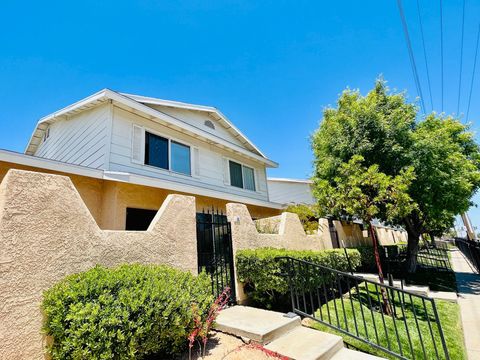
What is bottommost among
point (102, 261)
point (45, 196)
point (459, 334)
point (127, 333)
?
point (459, 334)

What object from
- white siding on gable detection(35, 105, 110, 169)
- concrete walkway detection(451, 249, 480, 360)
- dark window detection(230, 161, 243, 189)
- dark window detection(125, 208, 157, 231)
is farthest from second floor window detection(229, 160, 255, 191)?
concrete walkway detection(451, 249, 480, 360)

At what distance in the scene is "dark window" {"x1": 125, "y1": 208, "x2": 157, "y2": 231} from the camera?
828 centimetres

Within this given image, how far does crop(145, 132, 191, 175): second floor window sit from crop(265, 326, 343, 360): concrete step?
757 centimetres

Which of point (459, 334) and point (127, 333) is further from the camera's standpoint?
point (459, 334)

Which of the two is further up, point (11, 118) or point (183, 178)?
point (11, 118)

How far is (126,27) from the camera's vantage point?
29.6ft

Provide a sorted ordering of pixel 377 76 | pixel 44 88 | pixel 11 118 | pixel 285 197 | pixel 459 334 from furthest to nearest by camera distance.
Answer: pixel 285 197, pixel 377 76, pixel 11 118, pixel 44 88, pixel 459 334

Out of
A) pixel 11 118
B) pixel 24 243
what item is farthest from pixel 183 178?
pixel 11 118

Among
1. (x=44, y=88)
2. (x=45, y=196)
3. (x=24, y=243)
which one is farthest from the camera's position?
(x=44, y=88)

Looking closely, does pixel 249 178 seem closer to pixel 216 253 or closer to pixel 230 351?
pixel 216 253

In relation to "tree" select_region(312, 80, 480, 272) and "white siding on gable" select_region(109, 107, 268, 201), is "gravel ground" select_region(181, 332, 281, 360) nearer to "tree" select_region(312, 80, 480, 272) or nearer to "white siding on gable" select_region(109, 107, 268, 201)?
"white siding on gable" select_region(109, 107, 268, 201)

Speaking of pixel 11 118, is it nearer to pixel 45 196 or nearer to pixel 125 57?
pixel 125 57

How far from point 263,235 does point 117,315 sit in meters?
5.13

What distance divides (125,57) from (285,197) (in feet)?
65.8
